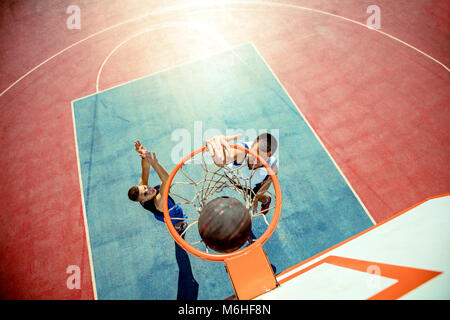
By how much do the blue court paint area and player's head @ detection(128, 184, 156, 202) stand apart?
3.93 ft

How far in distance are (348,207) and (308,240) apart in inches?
40.4

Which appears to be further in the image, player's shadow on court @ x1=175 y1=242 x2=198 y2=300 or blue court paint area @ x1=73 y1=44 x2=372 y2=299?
blue court paint area @ x1=73 y1=44 x2=372 y2=299

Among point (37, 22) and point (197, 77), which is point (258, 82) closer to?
point (197, 77)

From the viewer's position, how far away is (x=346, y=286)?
1955 mm

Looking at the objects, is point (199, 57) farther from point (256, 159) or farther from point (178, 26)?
point (256, 159)

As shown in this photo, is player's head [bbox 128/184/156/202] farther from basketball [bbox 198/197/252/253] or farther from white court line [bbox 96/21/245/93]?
white court line [bbox 96/21/245/93]

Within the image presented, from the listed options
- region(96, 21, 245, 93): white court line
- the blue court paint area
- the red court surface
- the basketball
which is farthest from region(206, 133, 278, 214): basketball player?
region(96, 21, 245, 93): white court line

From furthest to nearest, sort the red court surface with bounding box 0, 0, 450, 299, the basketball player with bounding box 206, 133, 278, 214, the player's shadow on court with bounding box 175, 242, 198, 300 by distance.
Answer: the red court surface with bounding box 0, 0, 450, 299, the player's shadow on court with bounding box 175, 242, 198, 300, the basketball player with bounding box 206, 133, 278, 214

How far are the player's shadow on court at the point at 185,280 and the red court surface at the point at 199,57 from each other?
60.6 inches

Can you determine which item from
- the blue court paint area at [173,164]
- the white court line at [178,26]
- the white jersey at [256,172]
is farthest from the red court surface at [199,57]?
the white jersey at [256,172]

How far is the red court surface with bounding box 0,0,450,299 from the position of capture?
4.29 meters

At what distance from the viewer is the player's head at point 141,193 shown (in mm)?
3092

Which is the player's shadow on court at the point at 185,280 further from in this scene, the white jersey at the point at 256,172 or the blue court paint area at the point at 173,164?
the white jersey at the point at 256,172

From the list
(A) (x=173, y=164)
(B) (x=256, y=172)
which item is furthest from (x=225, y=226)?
(A) (x=173, y=164)
